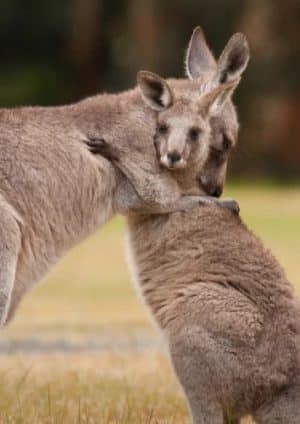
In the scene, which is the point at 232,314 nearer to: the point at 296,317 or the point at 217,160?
the point at 296,317

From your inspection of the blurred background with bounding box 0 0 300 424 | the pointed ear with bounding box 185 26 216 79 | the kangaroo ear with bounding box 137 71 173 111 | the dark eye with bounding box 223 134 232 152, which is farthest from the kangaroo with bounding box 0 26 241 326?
the blurred background with bounding box 0 0 300 424

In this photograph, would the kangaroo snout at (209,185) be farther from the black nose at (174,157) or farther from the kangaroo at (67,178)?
the black nose at (174,157)

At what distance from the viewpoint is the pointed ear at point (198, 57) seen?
9656 mm

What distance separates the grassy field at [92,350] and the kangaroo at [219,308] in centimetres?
99

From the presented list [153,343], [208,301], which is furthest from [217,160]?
[153,343]

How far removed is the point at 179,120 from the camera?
8656mm

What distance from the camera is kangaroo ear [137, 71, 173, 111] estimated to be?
865 cm

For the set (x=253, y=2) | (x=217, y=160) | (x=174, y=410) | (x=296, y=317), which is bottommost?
(x=174, y=410)

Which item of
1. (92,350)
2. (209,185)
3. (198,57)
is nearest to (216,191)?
(209,185)

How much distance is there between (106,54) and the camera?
43094mm

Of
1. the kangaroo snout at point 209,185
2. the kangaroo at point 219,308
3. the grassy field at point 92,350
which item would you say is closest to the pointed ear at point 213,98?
the kangaroo at point 219,308

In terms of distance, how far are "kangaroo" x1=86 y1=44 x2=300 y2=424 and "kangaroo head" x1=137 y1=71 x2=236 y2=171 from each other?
0.02 meters

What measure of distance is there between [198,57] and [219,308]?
2.61 meters

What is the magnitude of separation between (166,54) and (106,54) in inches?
207
